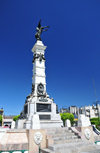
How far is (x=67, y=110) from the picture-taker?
98938mm

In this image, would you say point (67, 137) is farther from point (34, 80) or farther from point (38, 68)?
point (38, 68)

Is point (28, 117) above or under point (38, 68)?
under

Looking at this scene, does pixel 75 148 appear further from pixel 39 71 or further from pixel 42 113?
pixel 39 71

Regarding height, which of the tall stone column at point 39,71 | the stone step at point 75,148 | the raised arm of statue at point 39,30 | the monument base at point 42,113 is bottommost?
the stone step at point 75,148

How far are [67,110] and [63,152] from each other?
9189cm

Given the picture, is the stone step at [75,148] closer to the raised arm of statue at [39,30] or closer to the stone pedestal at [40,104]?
the stone pedestal at [40,104]

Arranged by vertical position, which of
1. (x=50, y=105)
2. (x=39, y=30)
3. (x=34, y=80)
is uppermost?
(x=39, y=30)

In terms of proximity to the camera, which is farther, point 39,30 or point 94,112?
point 94,112

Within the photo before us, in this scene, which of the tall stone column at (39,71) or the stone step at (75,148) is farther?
the tall stone column at (39,71)

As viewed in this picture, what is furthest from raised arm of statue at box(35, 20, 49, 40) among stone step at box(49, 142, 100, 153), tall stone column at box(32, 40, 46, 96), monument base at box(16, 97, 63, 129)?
stone step at box(49, 142, 100, 153)

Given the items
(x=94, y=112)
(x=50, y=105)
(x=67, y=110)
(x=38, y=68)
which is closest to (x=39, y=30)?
(x=38, y=68)

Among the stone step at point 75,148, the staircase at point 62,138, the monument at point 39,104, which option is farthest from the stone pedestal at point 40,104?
the stone step at point 75,148

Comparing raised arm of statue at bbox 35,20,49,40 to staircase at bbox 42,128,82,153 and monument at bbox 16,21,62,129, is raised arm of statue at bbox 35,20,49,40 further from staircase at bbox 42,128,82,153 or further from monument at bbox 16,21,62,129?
staircase at bbox 42,128,82,153

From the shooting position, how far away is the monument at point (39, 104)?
17200 millimetres
